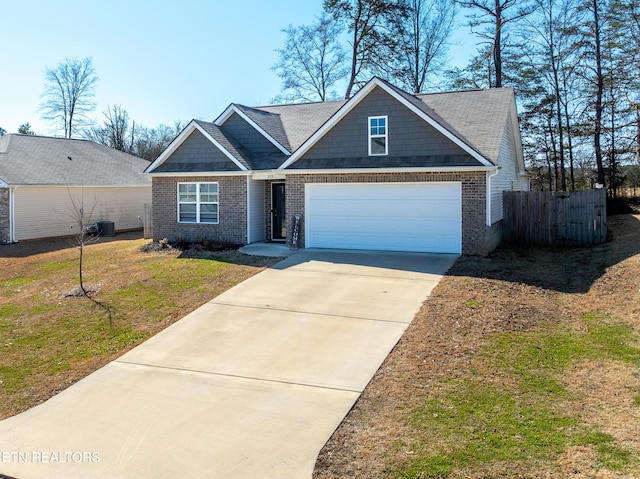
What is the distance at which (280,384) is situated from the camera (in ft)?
23.0

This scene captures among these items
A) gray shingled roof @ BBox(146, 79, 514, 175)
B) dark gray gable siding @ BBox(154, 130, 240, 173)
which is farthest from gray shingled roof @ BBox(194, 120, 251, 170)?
dark gray gable siding @ BBox(154, 130, 240, 173)

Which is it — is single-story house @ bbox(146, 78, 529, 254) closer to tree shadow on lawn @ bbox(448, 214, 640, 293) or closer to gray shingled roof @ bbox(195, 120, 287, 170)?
gray shingled roof @ bbox(195, 120, 287, 170)

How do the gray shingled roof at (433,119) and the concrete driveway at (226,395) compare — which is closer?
the concrete driveway at (226,395)

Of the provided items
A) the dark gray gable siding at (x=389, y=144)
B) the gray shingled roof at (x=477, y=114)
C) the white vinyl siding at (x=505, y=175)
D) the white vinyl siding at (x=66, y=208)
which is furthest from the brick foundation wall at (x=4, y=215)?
the white vinyl siding at (x=505, y=175)

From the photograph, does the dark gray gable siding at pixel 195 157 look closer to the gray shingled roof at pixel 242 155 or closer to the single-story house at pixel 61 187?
the gray shingled roof at pixel 242 155

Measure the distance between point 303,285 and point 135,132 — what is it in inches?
1986

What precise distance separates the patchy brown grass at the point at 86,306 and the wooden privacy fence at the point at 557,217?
912 centimetres

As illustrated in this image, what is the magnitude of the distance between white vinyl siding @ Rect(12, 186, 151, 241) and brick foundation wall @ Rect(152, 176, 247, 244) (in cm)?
693

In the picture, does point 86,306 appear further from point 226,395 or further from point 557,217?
point 557,217

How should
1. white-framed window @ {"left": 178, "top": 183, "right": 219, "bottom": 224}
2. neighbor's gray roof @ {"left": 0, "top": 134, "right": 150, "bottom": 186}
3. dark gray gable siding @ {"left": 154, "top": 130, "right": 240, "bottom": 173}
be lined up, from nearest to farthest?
dark gray gable siding @ {"left": 154, "top": 130, "right": 240, "bottom": 173}, white-framed window @ {"left": 178, "top": 183, "right": 219, "bottom": 224}, neighbor's gray roof @ {"left": 0, "top": 134, "right": 150, "bottom": 186}

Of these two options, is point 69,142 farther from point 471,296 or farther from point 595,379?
point 595,379

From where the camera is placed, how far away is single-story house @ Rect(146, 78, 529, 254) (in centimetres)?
1528

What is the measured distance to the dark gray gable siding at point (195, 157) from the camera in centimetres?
1842

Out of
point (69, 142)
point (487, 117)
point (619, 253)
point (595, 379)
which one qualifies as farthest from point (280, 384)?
point (69, 142)
